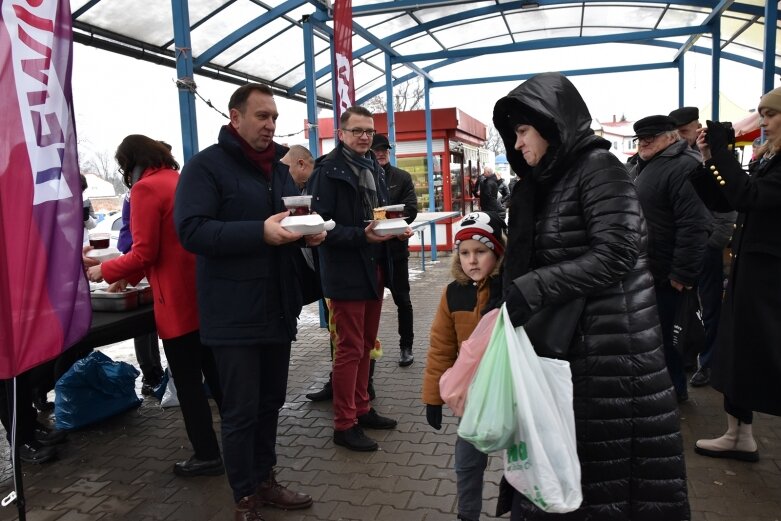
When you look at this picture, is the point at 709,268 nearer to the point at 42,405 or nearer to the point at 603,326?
the point at 603,326

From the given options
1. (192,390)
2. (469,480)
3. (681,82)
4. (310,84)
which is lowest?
(469,480)

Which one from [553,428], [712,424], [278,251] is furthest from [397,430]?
[553,428]

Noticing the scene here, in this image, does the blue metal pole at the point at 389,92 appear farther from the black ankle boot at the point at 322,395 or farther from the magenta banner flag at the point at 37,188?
the magenta banner flag at the point at 37,188

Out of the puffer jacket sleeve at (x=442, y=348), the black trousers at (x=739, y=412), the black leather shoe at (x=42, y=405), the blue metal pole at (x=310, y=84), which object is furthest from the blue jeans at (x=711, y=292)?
the black leather shoe at (x=42, y=405)

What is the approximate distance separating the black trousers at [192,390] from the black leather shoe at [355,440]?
75cm

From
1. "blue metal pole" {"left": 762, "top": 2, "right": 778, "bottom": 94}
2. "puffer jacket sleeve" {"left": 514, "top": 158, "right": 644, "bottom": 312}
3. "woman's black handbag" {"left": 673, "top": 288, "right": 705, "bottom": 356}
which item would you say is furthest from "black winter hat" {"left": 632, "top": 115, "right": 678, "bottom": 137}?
"blue metal pole" {"left": 762, "top": 2, "right": 778, "bottom": 94}

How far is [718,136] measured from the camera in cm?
309

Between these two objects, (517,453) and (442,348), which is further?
(442,348)

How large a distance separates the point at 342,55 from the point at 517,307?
488cm

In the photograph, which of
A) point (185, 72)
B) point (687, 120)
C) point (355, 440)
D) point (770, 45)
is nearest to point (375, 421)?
point (355, 440)

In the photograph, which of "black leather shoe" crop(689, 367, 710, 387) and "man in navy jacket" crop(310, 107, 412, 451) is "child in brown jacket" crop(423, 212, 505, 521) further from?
"black leather shoe" crop(689, 367, 710, 387)

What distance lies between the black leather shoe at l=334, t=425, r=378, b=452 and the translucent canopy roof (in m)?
4.43

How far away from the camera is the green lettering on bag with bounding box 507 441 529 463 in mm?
1927

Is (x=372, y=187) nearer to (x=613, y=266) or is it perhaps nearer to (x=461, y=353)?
(x=461, y=353)
